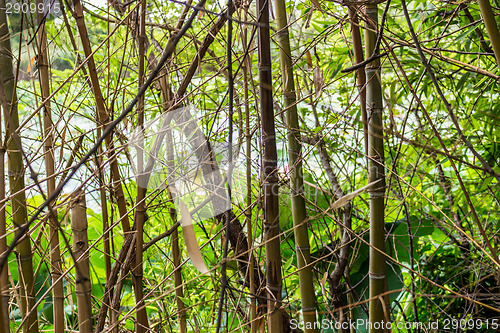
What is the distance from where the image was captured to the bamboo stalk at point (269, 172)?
571 mm

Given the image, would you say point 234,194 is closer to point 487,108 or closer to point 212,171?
point 212,171

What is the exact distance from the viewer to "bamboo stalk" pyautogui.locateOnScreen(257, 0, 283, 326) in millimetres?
571

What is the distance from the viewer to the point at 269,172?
601mm

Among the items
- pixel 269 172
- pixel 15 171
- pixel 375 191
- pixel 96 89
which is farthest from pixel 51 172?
pixel 375 191

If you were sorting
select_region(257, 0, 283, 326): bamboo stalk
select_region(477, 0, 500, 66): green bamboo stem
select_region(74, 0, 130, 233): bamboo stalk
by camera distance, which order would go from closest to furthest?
select_region(477, 0, 500, 66): green bamboo stem
select_region(257, 0, 283, 326): bamboo stalk
select_region(74, 0, 130, 233): bamboo stalk

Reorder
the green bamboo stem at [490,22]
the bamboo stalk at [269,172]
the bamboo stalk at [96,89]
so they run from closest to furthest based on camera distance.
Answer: the green bamboo stem at [490,22], the bamboo stalk at [269,172], the bamboo stalk at [96,89]

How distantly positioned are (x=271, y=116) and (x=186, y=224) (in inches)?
11.3

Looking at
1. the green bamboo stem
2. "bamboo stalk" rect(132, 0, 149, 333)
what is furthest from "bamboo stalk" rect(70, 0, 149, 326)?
the green bamboo stem

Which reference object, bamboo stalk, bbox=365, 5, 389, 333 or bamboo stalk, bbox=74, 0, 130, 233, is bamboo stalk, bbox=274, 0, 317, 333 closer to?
bamboo stalk, bbox=365, 5, 389, 333

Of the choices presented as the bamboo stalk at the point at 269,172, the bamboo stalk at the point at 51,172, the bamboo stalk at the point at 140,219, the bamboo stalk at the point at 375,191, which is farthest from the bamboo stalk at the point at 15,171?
the bamboo stalk at the point at 375,191

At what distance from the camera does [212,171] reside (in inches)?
38.6

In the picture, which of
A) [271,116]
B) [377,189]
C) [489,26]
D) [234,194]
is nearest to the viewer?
[489,26]

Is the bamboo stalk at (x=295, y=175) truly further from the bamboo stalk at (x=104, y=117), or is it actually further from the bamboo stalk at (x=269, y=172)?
the bamboo stalk at (x=104, y=117)

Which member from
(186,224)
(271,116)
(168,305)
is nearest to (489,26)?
(271,116)
